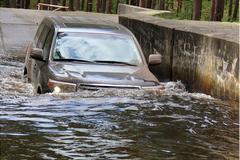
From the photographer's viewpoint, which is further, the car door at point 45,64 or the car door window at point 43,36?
the car door window at point 43,36

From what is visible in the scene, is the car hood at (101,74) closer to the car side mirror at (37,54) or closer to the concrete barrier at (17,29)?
the car side mirror at (37,54)

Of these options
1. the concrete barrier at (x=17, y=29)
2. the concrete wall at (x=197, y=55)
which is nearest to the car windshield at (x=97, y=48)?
the concrete wall at (x=197, y=55)

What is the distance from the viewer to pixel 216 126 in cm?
771

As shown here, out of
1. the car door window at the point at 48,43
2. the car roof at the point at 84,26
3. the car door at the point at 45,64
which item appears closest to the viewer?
the car door at the point at 45,64

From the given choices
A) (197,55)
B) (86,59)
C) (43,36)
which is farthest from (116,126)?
(197,55)

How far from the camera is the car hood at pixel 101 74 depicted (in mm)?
8930

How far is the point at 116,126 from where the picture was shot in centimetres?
719

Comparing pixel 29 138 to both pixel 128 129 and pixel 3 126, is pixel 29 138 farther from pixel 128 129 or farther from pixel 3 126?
pixel 128 129

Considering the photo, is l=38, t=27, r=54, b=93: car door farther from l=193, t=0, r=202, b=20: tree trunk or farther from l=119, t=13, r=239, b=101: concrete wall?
l=193, t=0, r=202, b=20: tree trunk

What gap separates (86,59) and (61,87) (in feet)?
3.32

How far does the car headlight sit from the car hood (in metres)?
0.07

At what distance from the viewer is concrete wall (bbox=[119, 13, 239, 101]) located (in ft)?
34.0

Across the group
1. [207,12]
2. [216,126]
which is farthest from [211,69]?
[207,12]

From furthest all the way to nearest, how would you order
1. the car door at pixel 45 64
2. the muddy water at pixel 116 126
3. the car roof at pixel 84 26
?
the car roof at pixel 84 26
the car door at pixel 45 64
the muddy water at pixel 116 126
